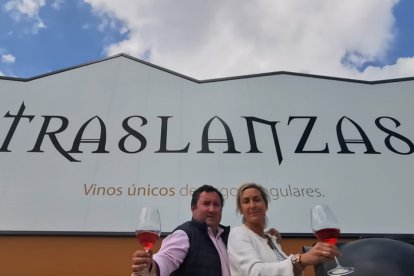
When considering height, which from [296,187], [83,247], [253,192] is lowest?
[253,192]

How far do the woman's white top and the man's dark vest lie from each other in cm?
10

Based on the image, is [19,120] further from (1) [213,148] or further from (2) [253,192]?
(2) [253,192]

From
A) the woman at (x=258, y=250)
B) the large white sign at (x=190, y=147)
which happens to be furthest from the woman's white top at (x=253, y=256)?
the large white sign at (x=190, y=147)

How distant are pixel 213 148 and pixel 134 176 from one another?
2.75 feet

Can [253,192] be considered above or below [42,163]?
below

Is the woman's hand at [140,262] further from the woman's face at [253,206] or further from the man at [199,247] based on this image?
the woman's face at [253,206]

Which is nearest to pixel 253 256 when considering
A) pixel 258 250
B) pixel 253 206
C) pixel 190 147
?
pixel 258 250

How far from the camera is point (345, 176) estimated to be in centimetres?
368

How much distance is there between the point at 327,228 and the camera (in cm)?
137

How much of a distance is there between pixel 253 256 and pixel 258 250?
3.7 inches

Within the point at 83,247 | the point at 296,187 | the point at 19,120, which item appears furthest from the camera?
the point at 19,120

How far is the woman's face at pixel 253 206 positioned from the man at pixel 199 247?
0.16 meters

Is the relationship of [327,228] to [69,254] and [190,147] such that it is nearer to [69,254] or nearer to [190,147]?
[69,254]

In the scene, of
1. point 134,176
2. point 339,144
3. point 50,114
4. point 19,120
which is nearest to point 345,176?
point 339,144
